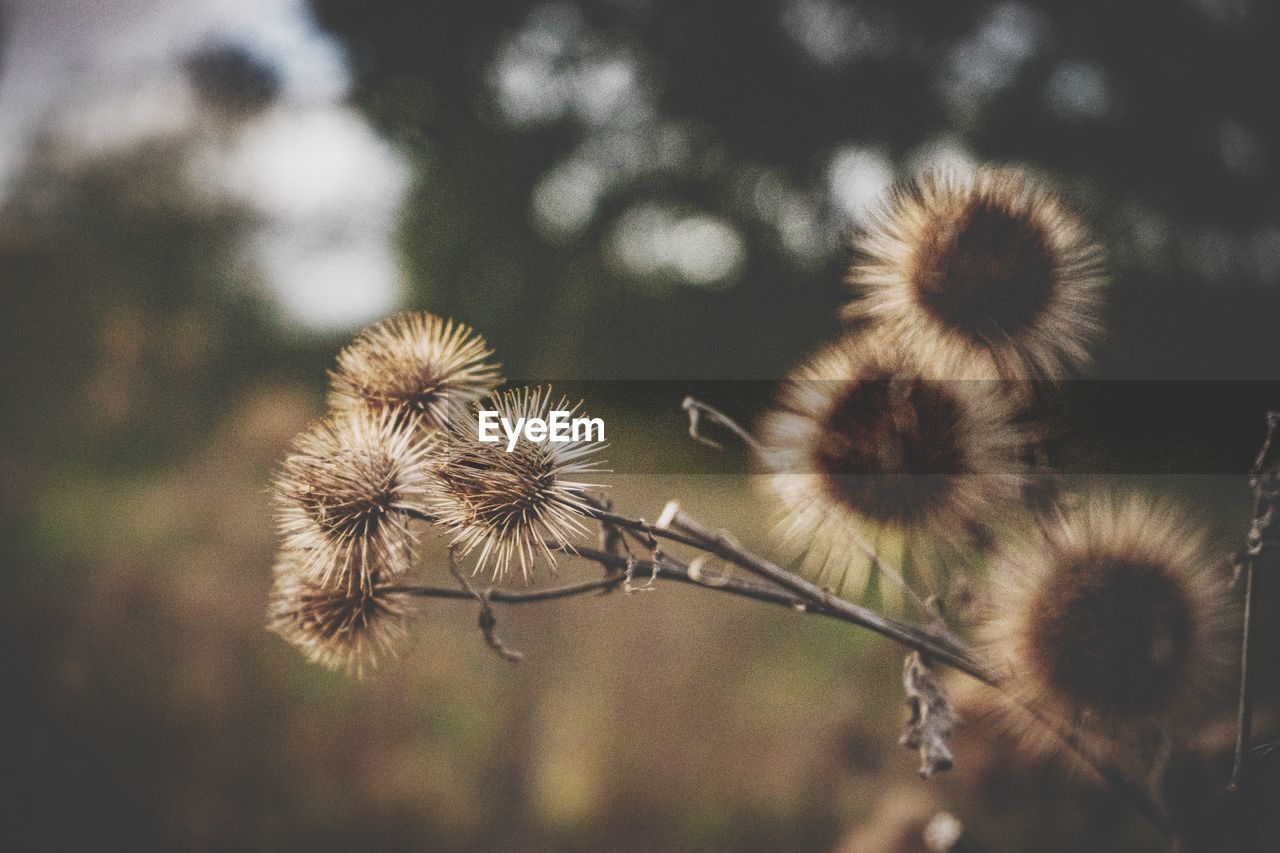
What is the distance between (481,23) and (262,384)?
Answer: 0.85m

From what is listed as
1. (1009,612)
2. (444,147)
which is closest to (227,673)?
(444,147)

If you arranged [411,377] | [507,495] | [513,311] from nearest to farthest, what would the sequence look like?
[507,495] < [411,377] < [513,311]

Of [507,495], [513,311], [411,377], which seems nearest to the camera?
[507,495]

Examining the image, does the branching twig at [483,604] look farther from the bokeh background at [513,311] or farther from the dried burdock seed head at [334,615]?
the bokeh background at [513,311]

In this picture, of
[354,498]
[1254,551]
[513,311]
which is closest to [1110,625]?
[1254,551]

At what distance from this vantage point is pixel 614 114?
59.1 inches

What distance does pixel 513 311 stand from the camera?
59.3 inches

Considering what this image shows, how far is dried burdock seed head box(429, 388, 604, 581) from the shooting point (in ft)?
1.91

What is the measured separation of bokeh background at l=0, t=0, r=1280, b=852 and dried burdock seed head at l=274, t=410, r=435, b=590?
0.58m

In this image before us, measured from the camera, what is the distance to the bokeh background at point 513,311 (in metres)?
1.26

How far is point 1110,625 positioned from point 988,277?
0.34 meters

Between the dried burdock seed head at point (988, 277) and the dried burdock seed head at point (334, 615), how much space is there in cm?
56

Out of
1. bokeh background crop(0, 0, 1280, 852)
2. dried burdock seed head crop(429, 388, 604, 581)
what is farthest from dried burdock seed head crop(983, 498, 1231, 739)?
bokeh background crop(0, 0, 1280, 852)

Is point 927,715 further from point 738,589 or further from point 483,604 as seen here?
point 483,604
